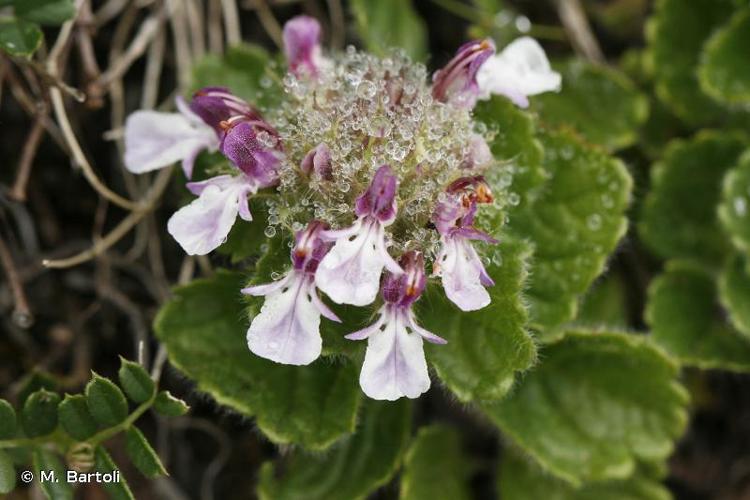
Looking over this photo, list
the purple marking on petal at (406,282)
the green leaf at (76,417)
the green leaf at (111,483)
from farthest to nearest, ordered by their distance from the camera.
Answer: the green leaf at (76,417), the green leaf at (111,483), the purple marking on petal at (406,282)

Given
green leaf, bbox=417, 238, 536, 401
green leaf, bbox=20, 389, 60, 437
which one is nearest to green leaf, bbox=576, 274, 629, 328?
green leaf, bbox=417, 238, 536, 401

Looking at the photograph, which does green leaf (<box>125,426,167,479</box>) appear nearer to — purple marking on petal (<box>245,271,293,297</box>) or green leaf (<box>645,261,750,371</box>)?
purple marking on petal (<box>245,271,293,297</box>)

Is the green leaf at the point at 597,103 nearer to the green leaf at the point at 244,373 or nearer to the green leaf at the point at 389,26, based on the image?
the green leaf at the point at 389,26

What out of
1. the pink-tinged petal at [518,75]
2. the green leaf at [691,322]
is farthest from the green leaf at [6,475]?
the green leaf at [691,322]

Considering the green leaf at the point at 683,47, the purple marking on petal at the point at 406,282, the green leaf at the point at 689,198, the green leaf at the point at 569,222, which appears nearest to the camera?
the purple marking on petal at the point at 406,282

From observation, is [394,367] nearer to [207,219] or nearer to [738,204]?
[207,219]
